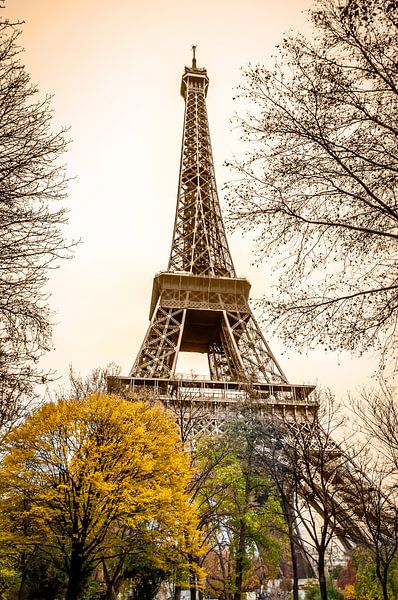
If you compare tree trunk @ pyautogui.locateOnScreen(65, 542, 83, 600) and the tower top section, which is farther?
the tower top section

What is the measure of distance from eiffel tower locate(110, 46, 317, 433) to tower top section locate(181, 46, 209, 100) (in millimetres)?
5752

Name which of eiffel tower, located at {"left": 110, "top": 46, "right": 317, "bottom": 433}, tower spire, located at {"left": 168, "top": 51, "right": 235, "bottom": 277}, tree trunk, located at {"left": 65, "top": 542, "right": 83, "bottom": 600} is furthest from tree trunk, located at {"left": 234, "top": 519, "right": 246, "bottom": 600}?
tower spire, located at {"left": 168, "top": 51, "right": 235, "bottom": 277}

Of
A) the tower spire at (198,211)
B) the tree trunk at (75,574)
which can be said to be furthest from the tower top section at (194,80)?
the tree trunk at (75,574)

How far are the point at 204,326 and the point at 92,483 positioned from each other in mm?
30580

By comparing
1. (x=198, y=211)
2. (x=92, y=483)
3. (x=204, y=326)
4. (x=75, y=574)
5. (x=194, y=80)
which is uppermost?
(x=194, y=80)

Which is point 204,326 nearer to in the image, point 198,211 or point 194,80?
point 198,211

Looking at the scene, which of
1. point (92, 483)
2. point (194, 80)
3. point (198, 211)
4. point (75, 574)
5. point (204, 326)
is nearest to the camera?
point (75, 574)

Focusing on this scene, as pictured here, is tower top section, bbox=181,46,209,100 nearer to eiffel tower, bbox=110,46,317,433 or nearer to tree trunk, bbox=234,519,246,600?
eiffel tower, bbox=110,46,317,433

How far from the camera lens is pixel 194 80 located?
64.0m

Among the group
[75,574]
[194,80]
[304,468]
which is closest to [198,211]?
[194,80]

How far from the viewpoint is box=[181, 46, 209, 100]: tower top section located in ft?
207

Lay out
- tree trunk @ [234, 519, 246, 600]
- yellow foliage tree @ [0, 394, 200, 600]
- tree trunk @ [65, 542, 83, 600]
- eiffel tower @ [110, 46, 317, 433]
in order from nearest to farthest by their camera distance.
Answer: tree trunk @ [65, 542, 83, 600] < yellow foliage tree @ [0, 394, 200, 600] < tree trunk @ [234, 519, 246, 600] < eiffel tower @ [110, 46, 317, 433]

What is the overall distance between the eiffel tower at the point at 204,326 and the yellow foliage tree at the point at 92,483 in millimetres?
8069

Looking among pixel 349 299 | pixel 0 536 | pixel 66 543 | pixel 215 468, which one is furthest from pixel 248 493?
pixel 349 299
